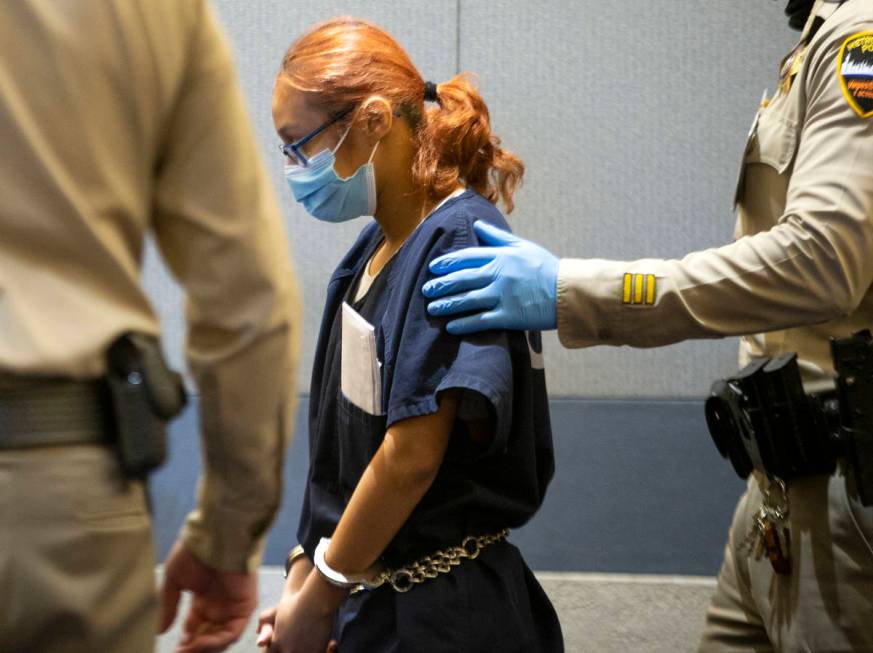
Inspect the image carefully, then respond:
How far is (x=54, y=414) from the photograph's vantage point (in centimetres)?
69

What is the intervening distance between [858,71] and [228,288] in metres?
0.76

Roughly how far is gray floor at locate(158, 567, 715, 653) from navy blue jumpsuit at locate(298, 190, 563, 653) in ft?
4.07

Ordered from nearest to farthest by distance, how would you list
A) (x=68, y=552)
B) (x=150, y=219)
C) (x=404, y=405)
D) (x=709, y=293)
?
(x=68, y=552) → (x=150, y=219) → (x=404, y=405) → (x=709, y=293)

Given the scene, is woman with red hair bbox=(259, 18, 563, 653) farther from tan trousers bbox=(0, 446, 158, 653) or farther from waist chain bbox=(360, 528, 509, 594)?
tan trousers bbox=(0, 446, 158, 653)

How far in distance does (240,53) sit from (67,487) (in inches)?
80.4

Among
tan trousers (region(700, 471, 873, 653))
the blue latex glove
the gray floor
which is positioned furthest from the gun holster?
the gray floor

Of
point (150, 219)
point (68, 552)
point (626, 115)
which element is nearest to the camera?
point (68, 552)

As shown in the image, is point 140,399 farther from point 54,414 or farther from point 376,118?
point 376,118

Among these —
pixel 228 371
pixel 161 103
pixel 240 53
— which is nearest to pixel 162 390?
pixel 228 371

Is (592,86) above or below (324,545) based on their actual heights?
above

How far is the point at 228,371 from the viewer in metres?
0.79

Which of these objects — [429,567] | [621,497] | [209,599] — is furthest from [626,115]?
[209,599]

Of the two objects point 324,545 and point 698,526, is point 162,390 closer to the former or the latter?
point 324,545

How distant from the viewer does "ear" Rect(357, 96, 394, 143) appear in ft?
4.12
